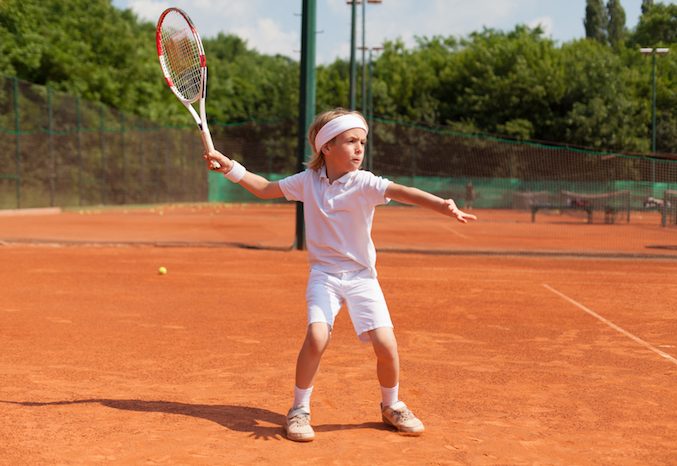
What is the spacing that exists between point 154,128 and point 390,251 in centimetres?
2069

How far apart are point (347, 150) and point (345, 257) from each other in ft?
1.68

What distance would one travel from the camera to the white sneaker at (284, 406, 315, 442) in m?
4.05

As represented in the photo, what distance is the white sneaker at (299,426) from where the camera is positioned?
4.05m

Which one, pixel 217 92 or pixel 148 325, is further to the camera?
pixel 217 92

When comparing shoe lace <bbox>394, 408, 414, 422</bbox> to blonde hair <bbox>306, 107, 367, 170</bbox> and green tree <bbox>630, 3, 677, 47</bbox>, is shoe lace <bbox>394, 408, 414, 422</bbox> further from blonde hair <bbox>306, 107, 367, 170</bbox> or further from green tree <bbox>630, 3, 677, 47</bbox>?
green tree <bbox>630, 3, 677, 47</bbox>

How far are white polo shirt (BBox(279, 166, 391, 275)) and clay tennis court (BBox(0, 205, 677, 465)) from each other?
81 centimetres

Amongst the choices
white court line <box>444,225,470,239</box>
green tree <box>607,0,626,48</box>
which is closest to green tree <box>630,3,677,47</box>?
white court line <box>444,225,470,239</box>

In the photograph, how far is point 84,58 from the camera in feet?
123

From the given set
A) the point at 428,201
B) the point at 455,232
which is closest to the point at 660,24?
the point at 455,232

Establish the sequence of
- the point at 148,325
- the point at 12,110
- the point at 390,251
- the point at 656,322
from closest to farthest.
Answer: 1. the point at 148,325
2. the point at 656,322
3. the point at 390,251
4. the point at 12,110

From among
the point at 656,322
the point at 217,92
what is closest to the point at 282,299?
the point at 656,322

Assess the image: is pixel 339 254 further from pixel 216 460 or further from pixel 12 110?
pixel 12 110

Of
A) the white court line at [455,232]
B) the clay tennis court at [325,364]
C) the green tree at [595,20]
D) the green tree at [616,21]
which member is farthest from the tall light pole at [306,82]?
the green tree at [595,20]

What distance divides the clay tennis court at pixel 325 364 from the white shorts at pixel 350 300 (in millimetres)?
527
